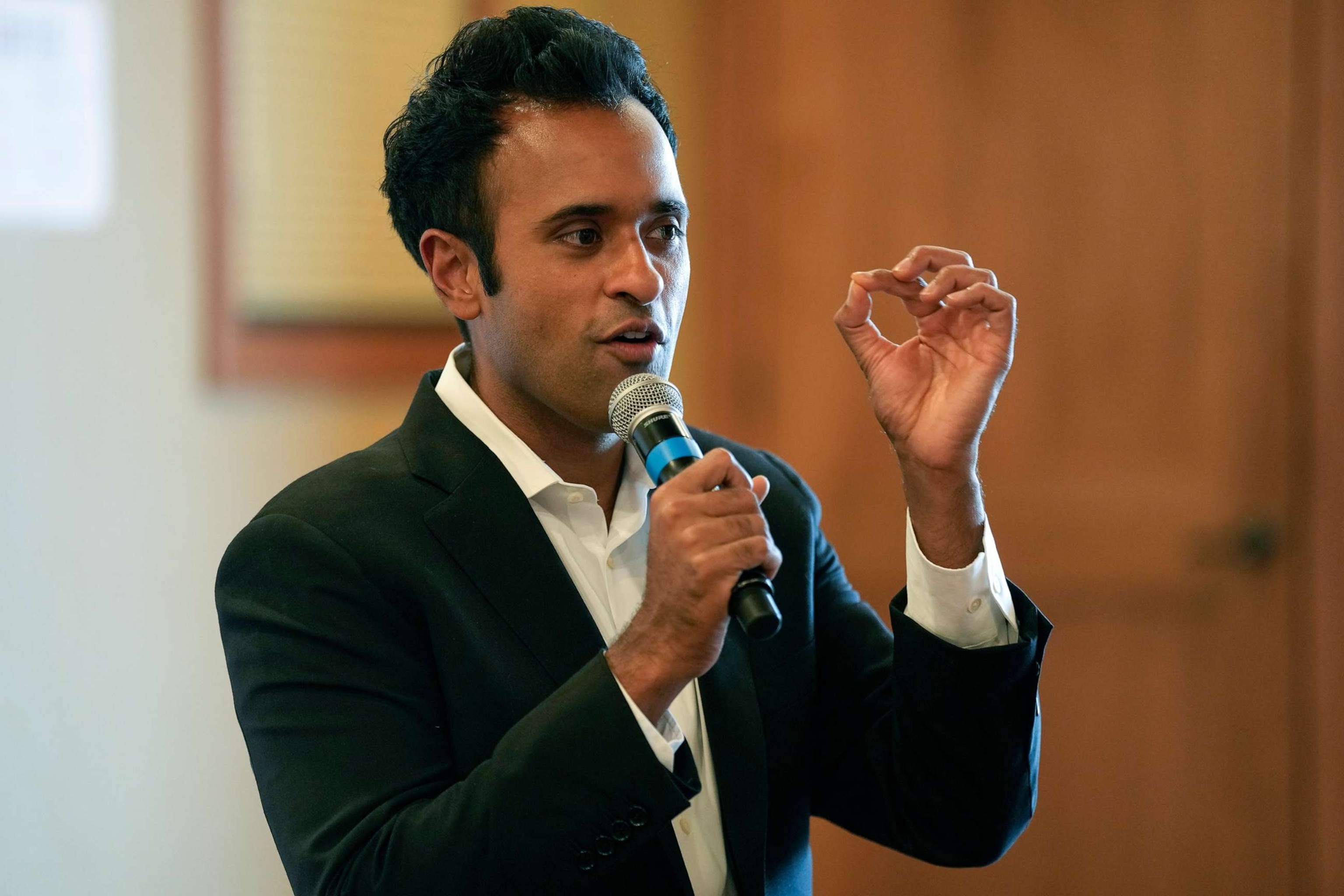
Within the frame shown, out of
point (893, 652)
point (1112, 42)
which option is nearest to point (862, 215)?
point (1112, 42)

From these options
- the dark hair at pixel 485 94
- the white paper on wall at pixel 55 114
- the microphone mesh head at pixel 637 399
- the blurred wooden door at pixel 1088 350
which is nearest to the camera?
the microphone mesh head at pixel 637 399

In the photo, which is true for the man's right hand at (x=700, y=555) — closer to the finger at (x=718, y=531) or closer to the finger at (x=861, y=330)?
the finger at (x=718, y=531)

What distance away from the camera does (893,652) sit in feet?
4.61

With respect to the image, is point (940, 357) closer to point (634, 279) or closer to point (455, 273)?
point (634, 279)

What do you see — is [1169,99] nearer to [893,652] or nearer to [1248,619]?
[1248,619]

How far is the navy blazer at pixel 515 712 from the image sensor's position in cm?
108

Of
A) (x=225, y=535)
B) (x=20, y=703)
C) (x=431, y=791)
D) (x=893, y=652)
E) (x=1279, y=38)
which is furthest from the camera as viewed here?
(x=1279, y=38)

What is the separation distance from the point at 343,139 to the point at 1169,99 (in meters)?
1.70

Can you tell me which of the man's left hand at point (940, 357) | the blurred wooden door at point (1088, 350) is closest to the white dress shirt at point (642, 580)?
the man's left hand at point (940, 357)

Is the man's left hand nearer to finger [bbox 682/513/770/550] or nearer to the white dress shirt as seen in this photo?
the white dress shirt

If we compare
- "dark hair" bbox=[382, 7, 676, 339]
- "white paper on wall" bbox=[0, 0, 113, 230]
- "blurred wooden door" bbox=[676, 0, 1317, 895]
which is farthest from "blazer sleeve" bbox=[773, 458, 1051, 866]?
"white paper on wall" bbox=[0, 0, 113, 230]

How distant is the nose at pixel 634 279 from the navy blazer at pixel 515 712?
246 millimetres

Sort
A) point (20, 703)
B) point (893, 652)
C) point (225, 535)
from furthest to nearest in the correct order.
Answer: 1. point (225, 535)
2. point (20, 703)
3. point (893, 652)

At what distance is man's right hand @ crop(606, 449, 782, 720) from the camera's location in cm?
102
